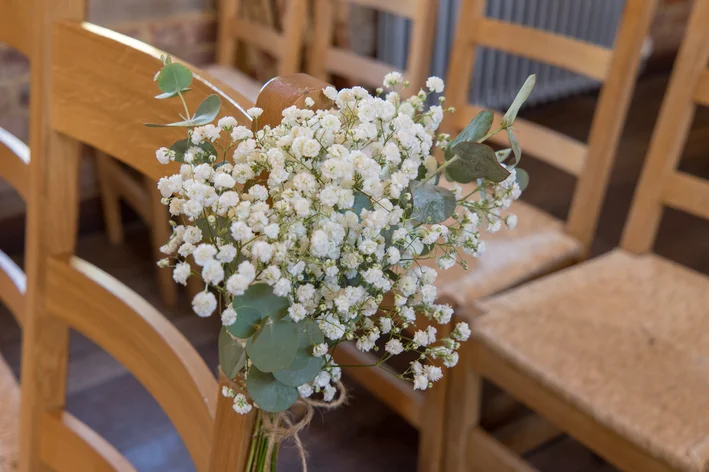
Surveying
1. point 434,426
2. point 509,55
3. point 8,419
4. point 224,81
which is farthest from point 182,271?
point 509,55

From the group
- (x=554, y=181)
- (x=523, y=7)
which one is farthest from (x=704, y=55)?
(x=523, y=7)

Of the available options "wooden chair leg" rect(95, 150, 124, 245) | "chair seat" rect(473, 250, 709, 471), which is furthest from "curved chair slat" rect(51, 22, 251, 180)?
"wooden chair leg" rect(95, 150, 124, 245)

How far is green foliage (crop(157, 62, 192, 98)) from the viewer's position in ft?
1.57

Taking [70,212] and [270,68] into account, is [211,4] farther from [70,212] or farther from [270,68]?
[70,212]

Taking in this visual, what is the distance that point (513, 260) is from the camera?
1.39 metres

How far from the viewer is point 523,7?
3170 mm

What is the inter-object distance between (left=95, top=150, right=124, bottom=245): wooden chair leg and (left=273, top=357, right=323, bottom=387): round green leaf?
201 centimetres

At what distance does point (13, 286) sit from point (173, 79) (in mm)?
475

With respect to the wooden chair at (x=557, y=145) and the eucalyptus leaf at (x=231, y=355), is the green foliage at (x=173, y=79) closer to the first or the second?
the eucalyptus leaf at (x=231, y=355)

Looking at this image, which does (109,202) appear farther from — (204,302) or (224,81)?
(204,302)

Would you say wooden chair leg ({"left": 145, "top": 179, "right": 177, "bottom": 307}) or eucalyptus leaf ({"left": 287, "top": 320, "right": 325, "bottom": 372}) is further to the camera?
wooden chair leg ({"left": 145, "top": 179, "right": 177, "bottom": 307})

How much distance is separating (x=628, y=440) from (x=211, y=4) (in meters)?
1.95

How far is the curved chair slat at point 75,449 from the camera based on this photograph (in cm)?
71

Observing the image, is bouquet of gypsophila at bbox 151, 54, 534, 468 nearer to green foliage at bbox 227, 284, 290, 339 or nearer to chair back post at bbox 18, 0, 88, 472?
green foliage at bbox 227, 284, 290, 339
